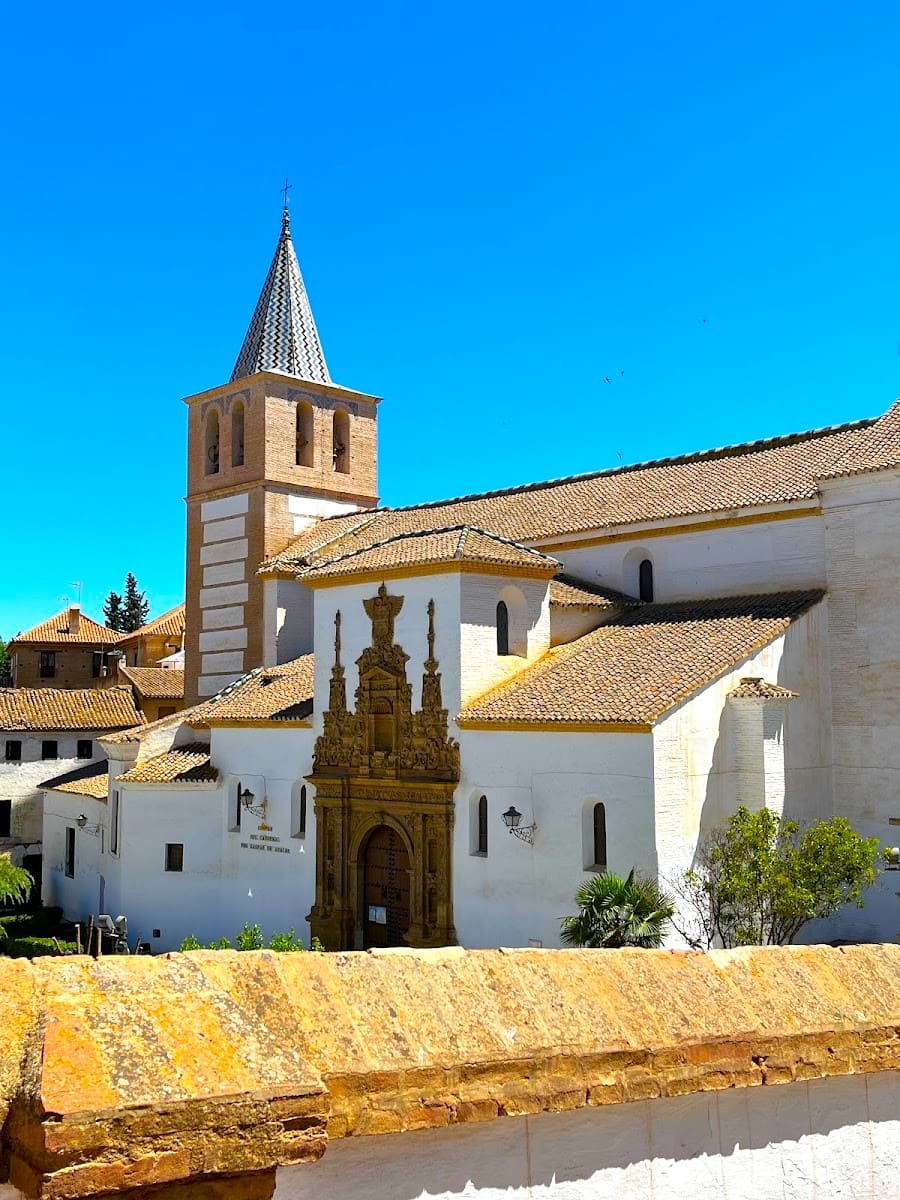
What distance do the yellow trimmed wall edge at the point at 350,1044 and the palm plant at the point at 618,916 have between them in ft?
37.6

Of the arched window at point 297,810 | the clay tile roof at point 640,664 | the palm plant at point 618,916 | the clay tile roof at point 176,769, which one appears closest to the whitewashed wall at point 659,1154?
the palm plant at point 618,916

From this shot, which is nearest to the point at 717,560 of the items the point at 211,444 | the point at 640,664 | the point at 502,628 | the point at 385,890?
the point at 640,664

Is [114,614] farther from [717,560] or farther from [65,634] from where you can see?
[717,560]

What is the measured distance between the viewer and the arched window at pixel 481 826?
21156 millimetres

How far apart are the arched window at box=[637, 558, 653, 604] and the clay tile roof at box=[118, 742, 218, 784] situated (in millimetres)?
11276

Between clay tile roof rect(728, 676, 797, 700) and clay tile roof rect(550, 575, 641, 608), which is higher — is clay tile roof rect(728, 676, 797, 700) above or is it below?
below

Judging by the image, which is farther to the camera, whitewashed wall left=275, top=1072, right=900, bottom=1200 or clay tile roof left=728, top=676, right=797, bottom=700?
clay tile roof left=728, top=676, right=797, bottom=700

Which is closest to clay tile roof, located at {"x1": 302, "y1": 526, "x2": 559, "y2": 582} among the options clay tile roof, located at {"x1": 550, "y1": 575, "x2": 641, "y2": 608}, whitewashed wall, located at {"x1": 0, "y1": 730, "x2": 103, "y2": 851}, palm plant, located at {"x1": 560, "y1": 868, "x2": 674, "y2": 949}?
clay tile roof, located at {"x1": 550, "y1": 575, "x2": 641, "y2": 608}

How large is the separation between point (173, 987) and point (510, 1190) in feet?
4.72

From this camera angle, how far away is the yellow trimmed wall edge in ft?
11.1

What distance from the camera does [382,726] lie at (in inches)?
912

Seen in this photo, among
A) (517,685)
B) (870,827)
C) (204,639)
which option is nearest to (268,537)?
(204,639)

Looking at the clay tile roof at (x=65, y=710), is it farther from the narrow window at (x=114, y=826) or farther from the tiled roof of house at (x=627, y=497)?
the tiled roof of house at (x=627, y=497)

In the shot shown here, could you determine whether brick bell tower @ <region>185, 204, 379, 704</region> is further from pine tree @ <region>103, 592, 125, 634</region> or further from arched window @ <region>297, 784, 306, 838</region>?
pine tree @ <region>103, 592, 125, 634</region>
